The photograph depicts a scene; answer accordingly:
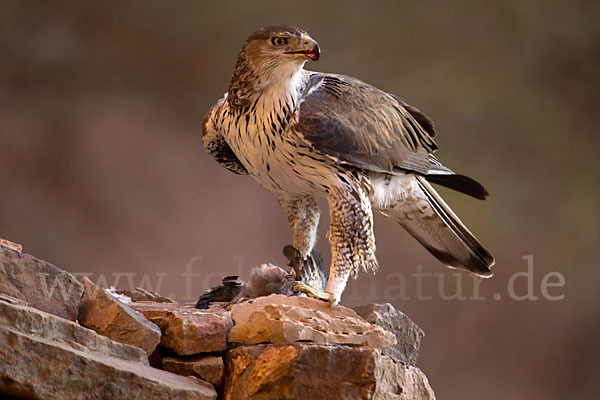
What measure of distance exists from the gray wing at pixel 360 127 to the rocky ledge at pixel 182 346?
24.4 inches

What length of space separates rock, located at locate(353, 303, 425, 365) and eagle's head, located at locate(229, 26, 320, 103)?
A: 0.92 m

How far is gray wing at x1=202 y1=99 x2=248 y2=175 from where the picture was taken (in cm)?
300

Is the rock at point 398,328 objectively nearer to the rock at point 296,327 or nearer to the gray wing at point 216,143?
the rock at point 296,327

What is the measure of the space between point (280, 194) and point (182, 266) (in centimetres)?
167

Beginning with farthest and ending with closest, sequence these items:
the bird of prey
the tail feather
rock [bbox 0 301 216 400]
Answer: the tail feather < the bird of prey < rock [bbox 0 301 216 400]

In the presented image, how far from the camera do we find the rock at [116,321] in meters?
2.15

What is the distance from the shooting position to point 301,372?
2.10m

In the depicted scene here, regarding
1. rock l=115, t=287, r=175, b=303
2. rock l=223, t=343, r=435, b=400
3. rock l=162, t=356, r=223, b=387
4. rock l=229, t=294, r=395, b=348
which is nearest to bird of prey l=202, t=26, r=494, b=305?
rock l=229, t=294, r=395, b=348

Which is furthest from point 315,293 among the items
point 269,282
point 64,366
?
point 64,366

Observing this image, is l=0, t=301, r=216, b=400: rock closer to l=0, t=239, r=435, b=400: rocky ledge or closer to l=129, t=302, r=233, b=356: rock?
l=0, t=239, r=435, b=400: rocky ledge

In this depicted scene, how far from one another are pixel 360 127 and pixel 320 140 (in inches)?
8.9

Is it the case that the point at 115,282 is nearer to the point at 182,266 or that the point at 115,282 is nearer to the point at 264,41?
the point at 182,266

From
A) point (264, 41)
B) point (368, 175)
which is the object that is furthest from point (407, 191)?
point (264, 41)

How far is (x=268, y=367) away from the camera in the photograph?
6.98ft
